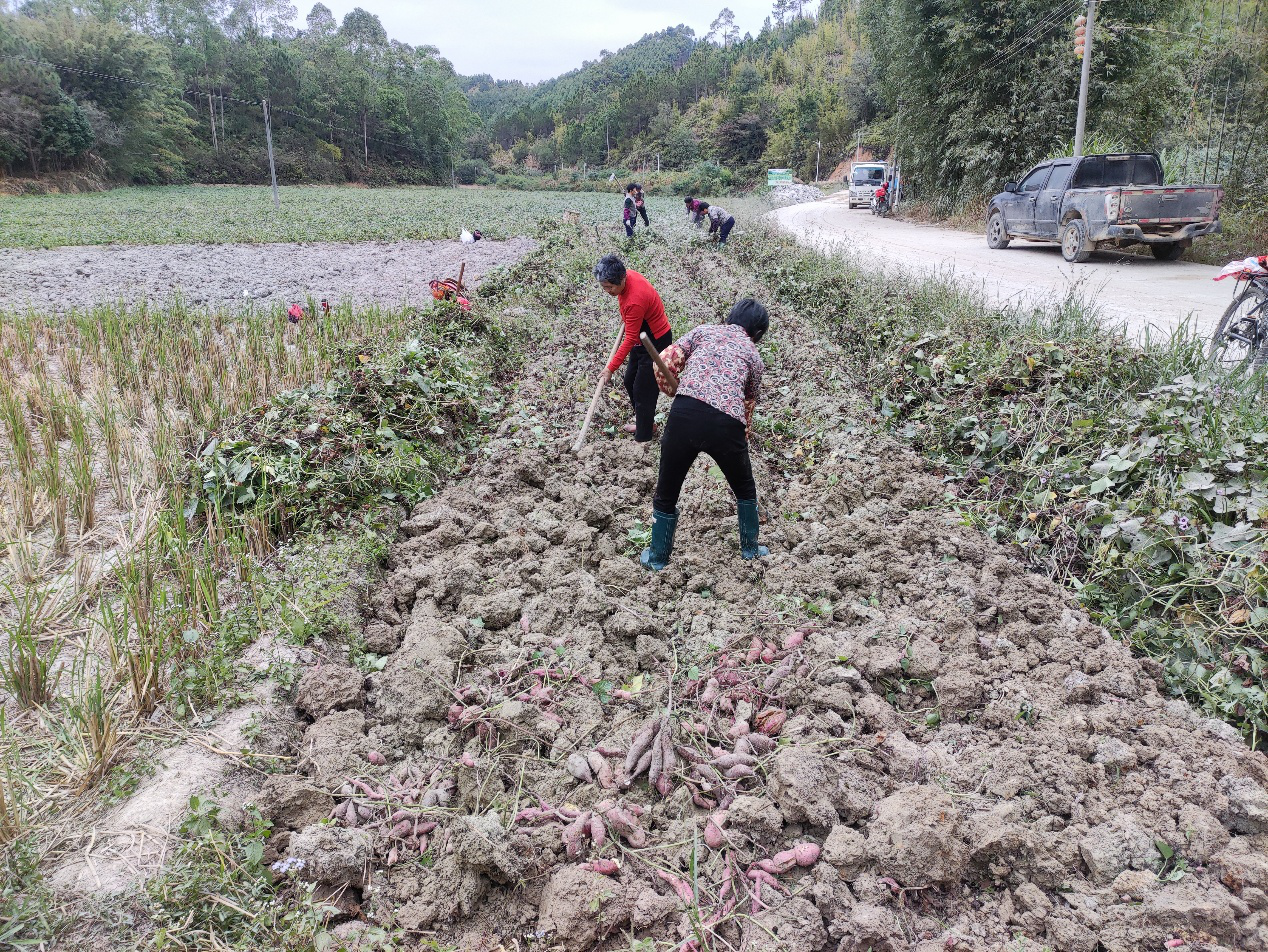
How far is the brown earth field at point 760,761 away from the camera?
213 cm

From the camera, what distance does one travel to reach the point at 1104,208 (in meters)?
10.4

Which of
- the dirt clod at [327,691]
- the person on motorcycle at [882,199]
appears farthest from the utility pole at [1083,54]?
the dirt clod at [327,691]

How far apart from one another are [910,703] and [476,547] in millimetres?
2450

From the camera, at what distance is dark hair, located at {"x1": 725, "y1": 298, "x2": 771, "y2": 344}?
4.04m

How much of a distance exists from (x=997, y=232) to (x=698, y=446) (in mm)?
13551

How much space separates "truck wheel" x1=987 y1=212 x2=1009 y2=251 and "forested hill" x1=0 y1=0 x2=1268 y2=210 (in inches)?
130

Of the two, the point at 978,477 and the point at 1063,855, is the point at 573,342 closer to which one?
the point at 978,477

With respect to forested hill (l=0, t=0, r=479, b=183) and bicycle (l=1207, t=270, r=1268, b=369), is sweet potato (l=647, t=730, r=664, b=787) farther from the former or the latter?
forested hill (l=0, t=0, r=479, b=183)

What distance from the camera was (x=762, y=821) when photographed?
2.37m

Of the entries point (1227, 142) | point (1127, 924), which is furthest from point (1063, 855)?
point (1227, 142)

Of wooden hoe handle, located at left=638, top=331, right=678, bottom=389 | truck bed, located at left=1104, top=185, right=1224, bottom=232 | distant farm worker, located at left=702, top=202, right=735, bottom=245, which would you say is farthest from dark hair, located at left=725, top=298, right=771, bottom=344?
distant farm worker, located at left=702, top=202, right=735, bottom=245

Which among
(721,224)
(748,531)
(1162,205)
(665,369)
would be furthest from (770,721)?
(721,224)

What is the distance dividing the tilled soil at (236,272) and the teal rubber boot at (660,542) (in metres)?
6.79

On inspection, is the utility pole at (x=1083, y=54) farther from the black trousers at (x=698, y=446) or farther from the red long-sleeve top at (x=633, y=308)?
the black trousers at (x=698, y=446)
